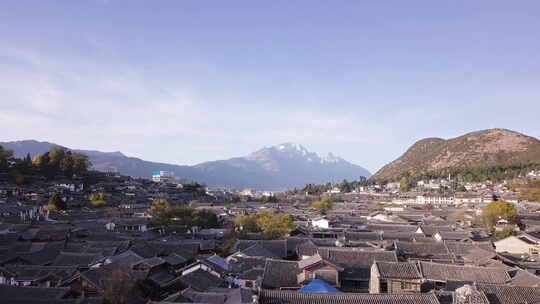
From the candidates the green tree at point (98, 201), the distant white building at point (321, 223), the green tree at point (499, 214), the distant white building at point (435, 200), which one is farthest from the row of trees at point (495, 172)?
the green tree at point (98, 201)

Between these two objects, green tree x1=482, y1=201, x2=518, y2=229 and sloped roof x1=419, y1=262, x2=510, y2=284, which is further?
green tree x1=482, y1=201, x2=518, y2=229

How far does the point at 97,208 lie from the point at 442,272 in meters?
41.7

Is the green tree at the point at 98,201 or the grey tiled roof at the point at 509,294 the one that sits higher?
the green tree at the point at 98,201

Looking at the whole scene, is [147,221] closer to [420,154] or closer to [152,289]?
[152,289]

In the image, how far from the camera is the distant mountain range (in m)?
116

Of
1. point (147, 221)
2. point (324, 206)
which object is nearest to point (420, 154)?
point (324, 206)

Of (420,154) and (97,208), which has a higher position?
(420,154)

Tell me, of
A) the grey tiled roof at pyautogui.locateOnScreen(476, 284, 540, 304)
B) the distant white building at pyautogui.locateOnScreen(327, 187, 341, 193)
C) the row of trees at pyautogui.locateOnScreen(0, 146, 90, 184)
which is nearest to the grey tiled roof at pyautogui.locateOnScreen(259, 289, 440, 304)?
the grey tiled roof at pyautogui.locateOnScreen(476, 284, 540, 304)

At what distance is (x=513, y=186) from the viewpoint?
265 ft

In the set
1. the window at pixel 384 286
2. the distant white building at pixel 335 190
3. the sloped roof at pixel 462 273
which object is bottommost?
the window at pixel 384 286

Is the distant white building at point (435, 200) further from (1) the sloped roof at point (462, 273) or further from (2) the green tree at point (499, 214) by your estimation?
(1) the sloped roof at point (462, 273)

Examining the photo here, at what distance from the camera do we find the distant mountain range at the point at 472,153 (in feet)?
382

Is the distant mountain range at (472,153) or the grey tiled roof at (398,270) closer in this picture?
the grey tiled roof at (398,270)

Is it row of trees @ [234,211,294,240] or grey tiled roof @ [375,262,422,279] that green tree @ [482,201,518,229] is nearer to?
row of trees @ [234,211,294,240]
